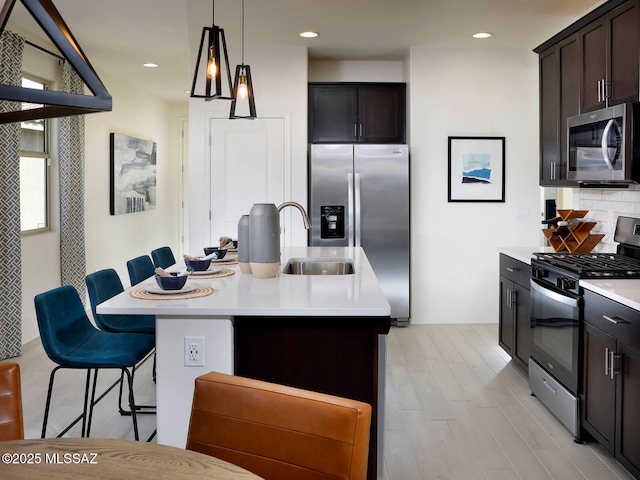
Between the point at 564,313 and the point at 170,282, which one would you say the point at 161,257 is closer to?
the point at 170,282

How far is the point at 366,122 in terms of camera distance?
6.19 metres

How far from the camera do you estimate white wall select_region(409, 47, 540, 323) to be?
595 cm

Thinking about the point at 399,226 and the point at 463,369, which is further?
the point at 399,226

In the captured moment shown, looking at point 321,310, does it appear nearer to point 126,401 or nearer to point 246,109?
point 126,401

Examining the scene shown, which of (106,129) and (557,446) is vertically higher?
(106,129)

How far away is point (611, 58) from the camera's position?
3.51 metres

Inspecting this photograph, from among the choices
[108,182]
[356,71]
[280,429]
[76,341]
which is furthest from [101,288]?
[108,182]

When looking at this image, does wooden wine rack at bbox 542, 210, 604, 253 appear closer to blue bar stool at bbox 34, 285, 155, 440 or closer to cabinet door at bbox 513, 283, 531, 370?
cabinet door at bbox 513, 283, 531, 370

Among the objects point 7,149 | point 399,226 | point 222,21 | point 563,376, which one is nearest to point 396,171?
point 399,226

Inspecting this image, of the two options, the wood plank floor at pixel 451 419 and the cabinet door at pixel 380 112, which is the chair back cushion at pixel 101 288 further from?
the cabinet door at pixel 380 112

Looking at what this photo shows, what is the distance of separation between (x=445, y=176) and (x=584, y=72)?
226 centimetres

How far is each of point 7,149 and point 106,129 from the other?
2527mm

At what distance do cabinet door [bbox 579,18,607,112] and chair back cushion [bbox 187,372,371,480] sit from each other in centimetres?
305

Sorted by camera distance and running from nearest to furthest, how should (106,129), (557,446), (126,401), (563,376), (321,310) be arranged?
(321,310) < (557,446) < (563,376) < (126,401) < (106,129)
